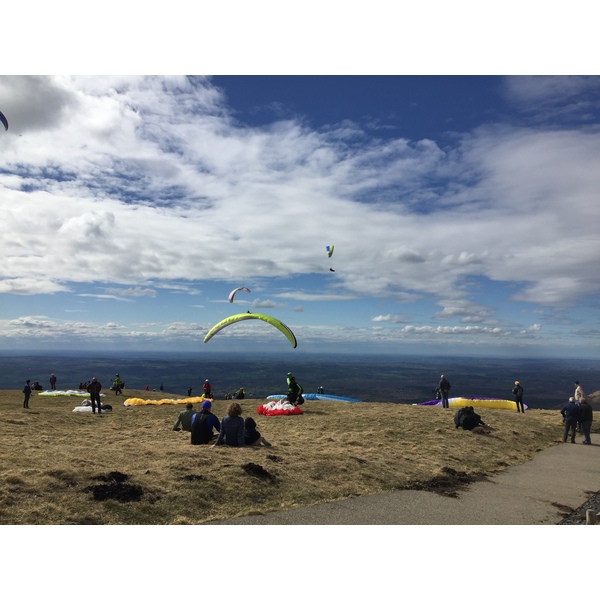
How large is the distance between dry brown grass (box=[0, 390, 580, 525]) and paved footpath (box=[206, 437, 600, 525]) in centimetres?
57

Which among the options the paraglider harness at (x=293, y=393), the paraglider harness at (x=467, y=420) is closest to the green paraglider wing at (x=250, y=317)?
the paraglider harness at (x=293, y=393)

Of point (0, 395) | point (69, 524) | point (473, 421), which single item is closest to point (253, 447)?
point (69, 524)

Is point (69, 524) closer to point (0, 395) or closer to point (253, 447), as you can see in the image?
point (253, 447)

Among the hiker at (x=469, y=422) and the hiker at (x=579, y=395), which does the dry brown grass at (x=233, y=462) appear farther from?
the hiker at (x=579, y=395)

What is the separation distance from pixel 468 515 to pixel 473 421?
477 inches

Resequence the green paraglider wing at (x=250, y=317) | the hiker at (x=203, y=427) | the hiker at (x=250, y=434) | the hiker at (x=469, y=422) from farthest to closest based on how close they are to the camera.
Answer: the green paraglider wing at (x=250, y=317)
the hiker at (x=469, y=422)
the hiker at (x=203, y=427)
the hiker at (x=250, y=434)

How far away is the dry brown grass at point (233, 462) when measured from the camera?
989 cm

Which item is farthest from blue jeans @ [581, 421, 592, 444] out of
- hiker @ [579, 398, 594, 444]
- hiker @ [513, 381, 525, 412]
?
hiker @ [513, 381, 525, 412]

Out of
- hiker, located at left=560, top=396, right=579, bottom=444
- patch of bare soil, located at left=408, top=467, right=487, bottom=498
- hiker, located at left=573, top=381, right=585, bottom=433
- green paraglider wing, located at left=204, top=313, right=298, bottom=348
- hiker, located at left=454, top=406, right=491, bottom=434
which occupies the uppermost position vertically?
green paraglider wing, located at left=204, top=313, right=298, bottom=348

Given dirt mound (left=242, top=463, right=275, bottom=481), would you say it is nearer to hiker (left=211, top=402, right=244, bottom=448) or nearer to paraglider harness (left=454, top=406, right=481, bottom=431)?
hiker (left=211, top=402, right=244, bottom=448)

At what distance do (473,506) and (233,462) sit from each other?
7.22 meters

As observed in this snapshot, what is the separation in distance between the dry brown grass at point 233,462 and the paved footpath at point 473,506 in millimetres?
575

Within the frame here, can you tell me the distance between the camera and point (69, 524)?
9023 millimetres

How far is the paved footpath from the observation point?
10.1 meters
